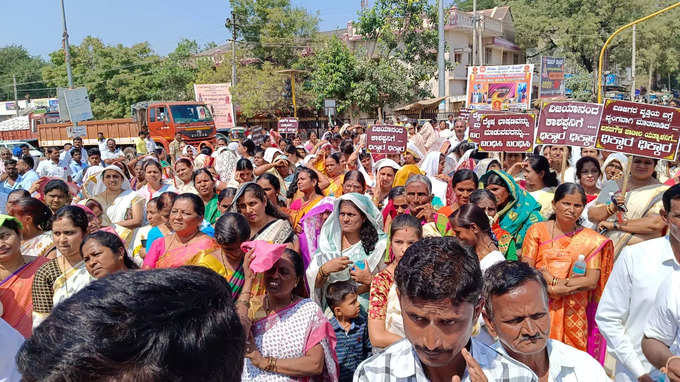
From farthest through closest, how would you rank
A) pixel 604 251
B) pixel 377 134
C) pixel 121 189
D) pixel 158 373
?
pixel 377 134, pixel 121 189, pixel 604 251, pixel 158 373

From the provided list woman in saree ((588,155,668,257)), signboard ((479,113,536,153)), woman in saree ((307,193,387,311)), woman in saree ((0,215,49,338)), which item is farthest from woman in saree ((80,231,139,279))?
signboard ((479,113,536,153))

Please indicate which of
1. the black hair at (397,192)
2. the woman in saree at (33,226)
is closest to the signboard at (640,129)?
the black hair at (397,192)

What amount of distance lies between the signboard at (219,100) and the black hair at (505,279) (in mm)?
25163

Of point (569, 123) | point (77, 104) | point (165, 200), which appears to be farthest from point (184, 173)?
point (77, 104)

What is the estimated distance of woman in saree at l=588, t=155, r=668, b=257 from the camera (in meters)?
3.69

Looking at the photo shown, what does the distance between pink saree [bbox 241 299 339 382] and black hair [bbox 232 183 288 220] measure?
1673 mm

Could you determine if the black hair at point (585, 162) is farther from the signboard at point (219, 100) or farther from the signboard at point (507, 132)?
the signboard at point (219, 100)

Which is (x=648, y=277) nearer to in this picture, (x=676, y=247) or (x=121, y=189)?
(x=676, y=247)

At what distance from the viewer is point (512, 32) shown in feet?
148

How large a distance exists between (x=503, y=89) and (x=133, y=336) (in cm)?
1572

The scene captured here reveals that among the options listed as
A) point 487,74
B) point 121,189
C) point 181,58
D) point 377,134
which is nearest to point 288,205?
point 121,189

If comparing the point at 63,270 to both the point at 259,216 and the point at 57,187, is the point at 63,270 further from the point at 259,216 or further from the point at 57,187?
the point at 57,187

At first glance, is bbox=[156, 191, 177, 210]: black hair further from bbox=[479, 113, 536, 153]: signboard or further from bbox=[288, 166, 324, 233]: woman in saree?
bbox=[479, 113, 536, 153]: signboard

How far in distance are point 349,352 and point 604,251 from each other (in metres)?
1.72
